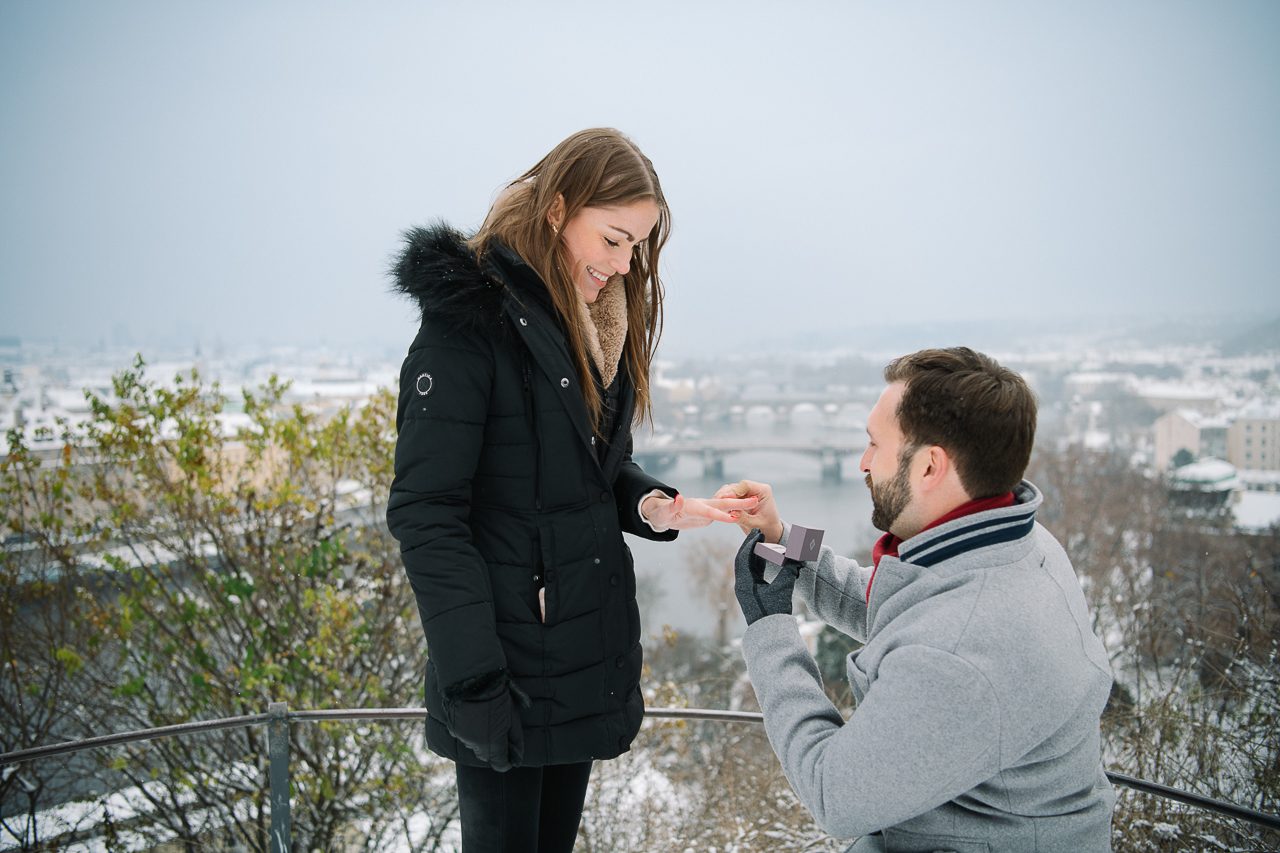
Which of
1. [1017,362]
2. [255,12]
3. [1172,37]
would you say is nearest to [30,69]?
[1017,362]

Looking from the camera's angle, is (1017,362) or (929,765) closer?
(929,765)

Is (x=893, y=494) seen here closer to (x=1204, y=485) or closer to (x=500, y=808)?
(x=500, y=808)

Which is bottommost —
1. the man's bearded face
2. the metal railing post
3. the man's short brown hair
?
the metal railing post

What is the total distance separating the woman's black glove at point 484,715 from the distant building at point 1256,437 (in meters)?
29.9

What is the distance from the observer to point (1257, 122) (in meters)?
77.4

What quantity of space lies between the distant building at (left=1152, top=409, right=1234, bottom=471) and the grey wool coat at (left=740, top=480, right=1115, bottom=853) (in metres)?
28.3

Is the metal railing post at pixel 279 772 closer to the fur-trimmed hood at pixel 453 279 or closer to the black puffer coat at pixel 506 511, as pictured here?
the black puffer coat at pixel 506 511

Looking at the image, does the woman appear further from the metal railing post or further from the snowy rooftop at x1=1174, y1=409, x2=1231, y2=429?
the snowy rooftop at x1=1174, y1=409, x2=1231, y2=429

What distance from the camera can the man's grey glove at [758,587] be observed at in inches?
54.3

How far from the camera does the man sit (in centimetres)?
105

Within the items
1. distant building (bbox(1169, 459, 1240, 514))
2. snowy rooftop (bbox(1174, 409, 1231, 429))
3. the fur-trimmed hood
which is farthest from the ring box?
snowy rooftop (bbox(1174, 409, 1231, 429))

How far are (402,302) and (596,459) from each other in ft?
1.45

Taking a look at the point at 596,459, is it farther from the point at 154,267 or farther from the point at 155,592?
the point at 154,267

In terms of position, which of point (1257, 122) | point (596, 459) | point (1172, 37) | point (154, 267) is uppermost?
point (1172, 37)
